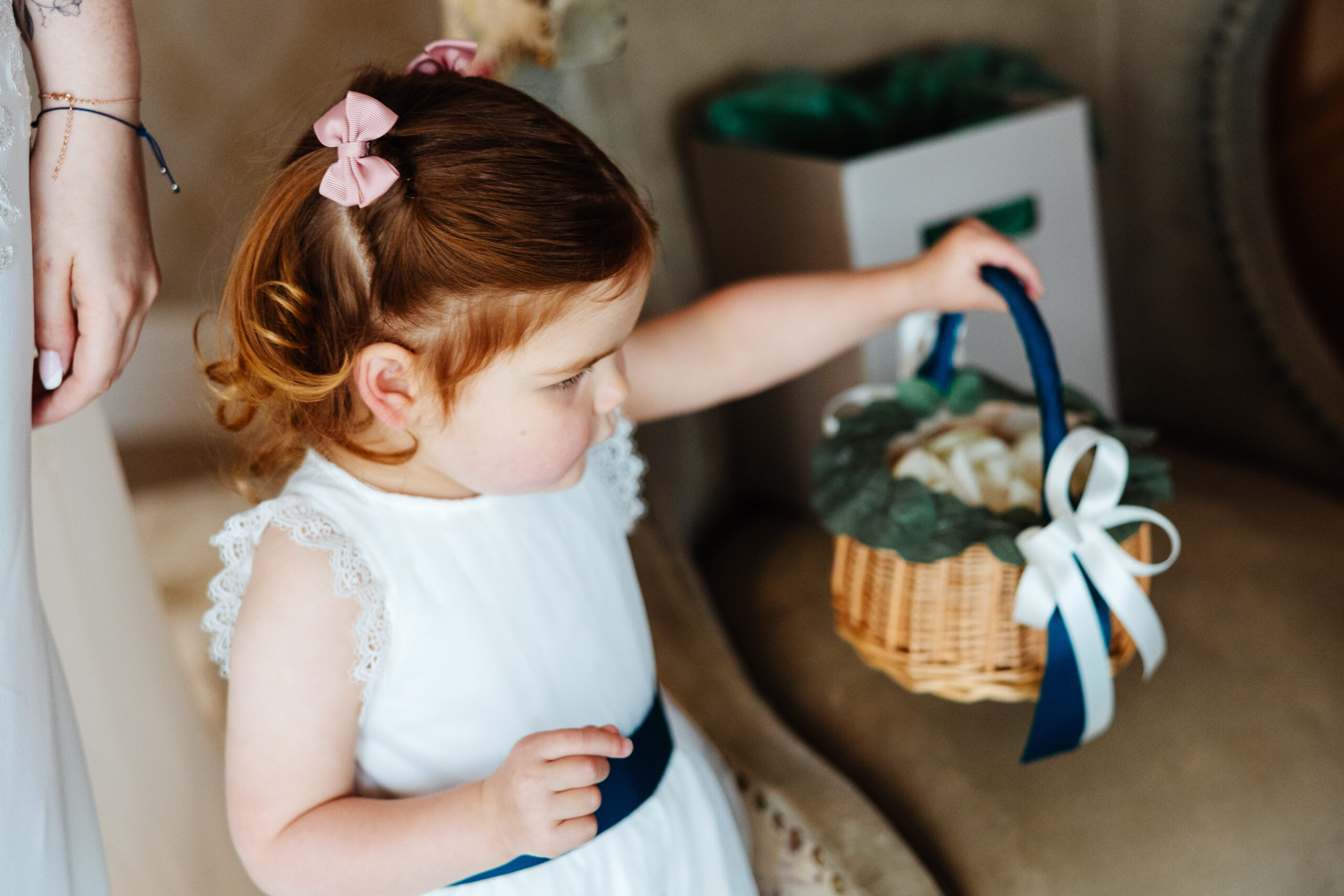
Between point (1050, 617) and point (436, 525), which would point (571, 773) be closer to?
point (436, 525)

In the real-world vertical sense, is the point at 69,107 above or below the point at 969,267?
above

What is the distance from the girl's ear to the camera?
0.61 metres

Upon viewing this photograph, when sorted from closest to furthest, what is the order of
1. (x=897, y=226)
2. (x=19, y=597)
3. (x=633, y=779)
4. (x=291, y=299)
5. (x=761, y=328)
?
(x=19, y=597) < (x=291, y=299) < (x=633, y=779) < (x=761, y=328) < (x=897, y=226)

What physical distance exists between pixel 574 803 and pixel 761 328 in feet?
1.34

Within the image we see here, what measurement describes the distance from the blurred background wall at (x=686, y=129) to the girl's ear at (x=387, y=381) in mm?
170

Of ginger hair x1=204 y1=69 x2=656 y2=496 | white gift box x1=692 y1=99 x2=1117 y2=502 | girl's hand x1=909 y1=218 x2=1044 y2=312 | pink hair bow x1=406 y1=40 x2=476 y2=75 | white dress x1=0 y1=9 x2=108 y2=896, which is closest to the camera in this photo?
white dress x1=0 y1=9 x2=108 y2=896

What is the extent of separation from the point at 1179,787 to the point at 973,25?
832mm

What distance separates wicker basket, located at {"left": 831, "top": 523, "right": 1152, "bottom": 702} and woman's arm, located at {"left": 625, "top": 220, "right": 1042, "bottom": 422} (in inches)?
6.0

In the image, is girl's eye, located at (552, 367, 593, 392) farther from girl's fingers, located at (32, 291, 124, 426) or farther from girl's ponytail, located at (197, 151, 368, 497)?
girl's fingers, located at (32, 291, 124, 426)

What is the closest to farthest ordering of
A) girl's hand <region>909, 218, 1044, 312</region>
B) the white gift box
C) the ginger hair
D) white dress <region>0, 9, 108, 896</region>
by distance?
white dress <region>0, 9, 108, 896</region> → the ginger hair → girl's hand <region>909, 218, 1044, 312</region> → the white gift box

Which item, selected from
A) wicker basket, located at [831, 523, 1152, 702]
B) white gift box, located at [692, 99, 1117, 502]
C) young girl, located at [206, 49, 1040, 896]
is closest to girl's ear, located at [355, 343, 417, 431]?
young girl, located at [206, 49, 1040, 896]

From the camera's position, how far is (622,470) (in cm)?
86

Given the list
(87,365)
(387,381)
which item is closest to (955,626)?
(387,381)

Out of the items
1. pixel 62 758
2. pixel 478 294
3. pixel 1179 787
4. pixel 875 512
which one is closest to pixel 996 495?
pixel 875 512
